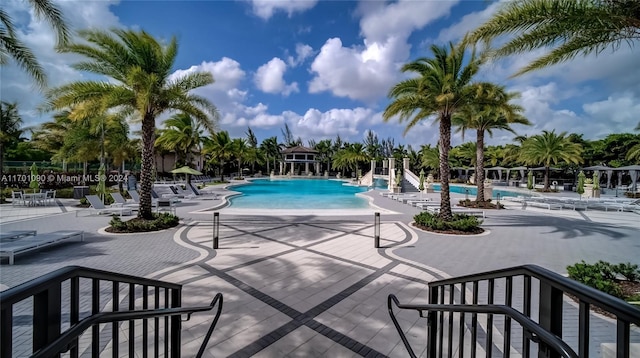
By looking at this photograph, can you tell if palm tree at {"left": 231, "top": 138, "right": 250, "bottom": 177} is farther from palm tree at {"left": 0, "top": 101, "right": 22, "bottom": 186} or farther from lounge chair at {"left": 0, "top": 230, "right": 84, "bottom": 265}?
lounge chair at {"left": 0, "top": 230, "right": 84, "bottom": 265}

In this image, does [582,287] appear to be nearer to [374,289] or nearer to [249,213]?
[374,289]

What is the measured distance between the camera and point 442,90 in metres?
11.2

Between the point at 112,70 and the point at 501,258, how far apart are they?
1462 centimetres

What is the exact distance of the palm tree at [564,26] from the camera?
522 centimetres

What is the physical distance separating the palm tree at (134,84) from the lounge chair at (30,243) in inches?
112

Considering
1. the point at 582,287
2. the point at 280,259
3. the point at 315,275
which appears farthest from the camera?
the point at 280,259

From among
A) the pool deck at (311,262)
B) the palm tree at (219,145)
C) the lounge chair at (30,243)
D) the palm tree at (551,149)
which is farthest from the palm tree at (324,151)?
the lounge chair at (30,243)

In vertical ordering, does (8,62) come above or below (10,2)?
below

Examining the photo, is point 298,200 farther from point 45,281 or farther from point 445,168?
point 45,281

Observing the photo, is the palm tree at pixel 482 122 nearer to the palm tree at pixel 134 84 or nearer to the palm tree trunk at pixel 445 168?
the palm tree trunk at pixel 445 168

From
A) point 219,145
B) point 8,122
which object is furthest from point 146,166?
point 219,145

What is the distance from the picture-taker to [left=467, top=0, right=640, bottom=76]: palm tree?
522 cm

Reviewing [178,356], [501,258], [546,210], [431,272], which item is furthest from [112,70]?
[546,210]

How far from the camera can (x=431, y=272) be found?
270 inches
